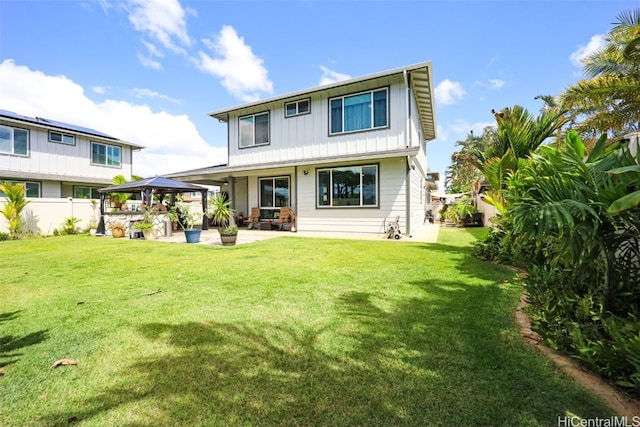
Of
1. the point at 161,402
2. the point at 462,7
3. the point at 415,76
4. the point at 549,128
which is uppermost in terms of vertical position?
the point at 462,7

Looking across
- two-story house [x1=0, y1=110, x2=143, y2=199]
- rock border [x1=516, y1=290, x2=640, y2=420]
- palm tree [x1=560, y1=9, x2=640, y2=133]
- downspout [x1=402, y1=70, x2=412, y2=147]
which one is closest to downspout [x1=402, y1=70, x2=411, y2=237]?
downspout [x1=402, y1=70, x2=412, y2=147]

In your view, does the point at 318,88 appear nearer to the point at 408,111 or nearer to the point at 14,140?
the point at 408,111

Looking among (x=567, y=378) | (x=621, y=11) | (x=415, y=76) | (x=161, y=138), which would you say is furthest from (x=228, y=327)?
(x=161, y=138)

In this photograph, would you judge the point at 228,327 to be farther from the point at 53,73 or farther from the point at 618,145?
the point at 53,73

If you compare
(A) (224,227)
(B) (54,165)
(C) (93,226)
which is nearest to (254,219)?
(A) (224,227)

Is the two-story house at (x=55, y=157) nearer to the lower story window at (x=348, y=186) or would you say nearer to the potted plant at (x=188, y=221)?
the potted plant at (x=188, y=221)

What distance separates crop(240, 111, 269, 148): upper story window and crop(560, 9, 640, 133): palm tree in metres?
11.7

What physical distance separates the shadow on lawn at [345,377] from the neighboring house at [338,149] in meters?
8.01

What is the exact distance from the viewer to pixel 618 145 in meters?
2.89

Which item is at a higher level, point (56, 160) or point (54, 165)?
point (56, 160)

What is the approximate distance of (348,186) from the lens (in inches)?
465

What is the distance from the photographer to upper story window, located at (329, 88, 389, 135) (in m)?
11.2

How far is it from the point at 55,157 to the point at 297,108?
1621cm

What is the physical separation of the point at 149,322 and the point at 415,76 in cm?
1121
